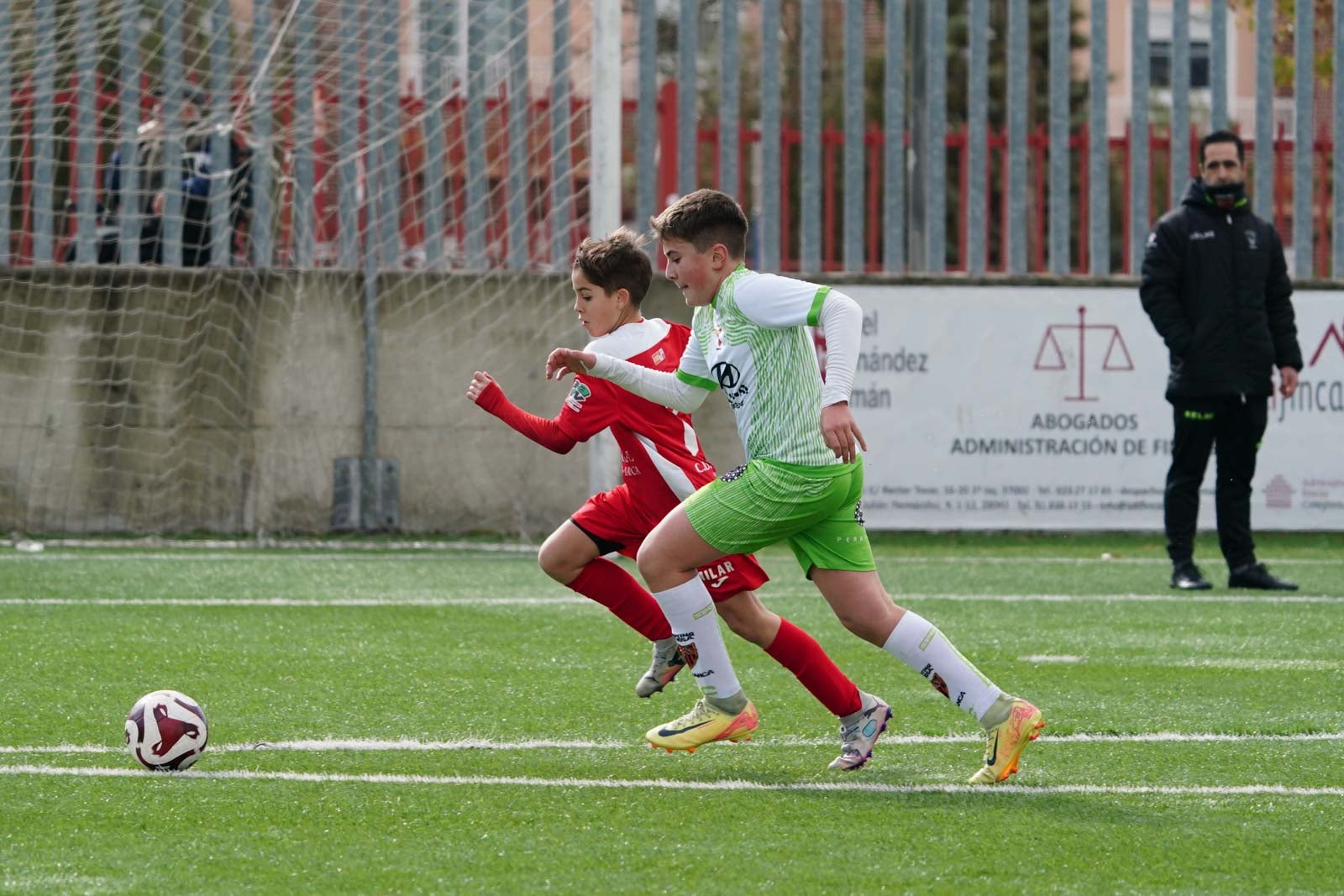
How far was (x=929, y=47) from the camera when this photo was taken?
12578mm

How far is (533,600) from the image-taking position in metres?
8.53

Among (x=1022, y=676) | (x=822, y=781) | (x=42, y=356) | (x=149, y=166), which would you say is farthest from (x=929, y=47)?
(x=822, y=781)

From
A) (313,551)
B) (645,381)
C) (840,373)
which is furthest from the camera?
(313,551)

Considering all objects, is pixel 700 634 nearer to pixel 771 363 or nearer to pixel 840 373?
pixel 771 363

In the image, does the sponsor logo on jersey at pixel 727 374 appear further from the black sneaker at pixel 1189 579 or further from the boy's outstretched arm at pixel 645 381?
the black sneaker at pixel 1189 579

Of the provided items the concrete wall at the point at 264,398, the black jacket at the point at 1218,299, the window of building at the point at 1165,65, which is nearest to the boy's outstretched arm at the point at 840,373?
the black jacket at the point at 1218,299

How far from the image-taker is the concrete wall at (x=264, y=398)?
11.7 metres

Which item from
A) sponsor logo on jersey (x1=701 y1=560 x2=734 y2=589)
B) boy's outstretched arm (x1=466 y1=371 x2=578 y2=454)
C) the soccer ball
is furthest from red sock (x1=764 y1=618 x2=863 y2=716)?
the soccer ball

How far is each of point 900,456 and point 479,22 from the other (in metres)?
4.13

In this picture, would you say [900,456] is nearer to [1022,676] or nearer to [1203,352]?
[1203,352]

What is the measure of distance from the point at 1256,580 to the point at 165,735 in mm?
6088

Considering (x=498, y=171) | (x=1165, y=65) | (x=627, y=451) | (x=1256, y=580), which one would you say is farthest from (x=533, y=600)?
(x=1165, y=65)

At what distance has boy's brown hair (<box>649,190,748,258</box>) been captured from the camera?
4.66 metres

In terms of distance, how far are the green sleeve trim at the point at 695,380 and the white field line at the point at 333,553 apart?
576 centimetres
